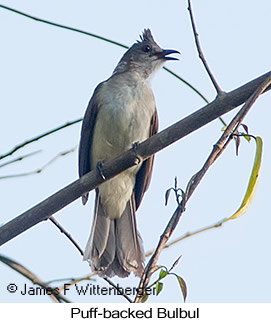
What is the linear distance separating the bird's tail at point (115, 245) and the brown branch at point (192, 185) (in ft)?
6.66

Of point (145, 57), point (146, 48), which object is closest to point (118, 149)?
point (145, 57)

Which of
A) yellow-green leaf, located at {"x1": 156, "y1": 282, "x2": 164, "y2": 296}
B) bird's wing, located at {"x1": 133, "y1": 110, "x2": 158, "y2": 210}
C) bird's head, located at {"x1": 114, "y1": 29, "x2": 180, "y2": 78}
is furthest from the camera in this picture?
bird's head, located at {"x1": 114, "y1": 29, "x2": 180, "y2": 78}

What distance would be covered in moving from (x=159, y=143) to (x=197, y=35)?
0.57 metres

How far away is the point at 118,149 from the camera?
526cm

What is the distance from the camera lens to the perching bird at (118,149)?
5.08 m

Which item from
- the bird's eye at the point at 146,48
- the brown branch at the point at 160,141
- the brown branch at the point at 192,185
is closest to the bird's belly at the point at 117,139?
the bird's eye at the point at 146,48

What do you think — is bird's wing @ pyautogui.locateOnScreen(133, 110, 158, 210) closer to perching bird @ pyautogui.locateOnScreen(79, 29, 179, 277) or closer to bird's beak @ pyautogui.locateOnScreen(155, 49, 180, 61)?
perching bird @ pyautogui.locateOnScreen(79, 29, 179, 277)

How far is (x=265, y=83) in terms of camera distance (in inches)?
107

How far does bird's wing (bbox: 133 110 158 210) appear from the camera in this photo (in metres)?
5.46

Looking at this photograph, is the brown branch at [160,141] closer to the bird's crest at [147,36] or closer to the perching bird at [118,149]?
the perching bird at [118,149]

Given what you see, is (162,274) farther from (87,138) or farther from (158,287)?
(87,138)

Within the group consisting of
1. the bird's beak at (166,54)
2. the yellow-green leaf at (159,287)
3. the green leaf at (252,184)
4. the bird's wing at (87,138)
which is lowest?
the yellow-green leaf at (159,287)

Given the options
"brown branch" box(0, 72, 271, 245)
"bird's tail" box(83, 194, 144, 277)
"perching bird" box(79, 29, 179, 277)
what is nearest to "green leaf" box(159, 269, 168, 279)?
"brown branch" box(0, 72, 271, 245)

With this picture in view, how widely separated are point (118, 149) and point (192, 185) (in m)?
2.78
